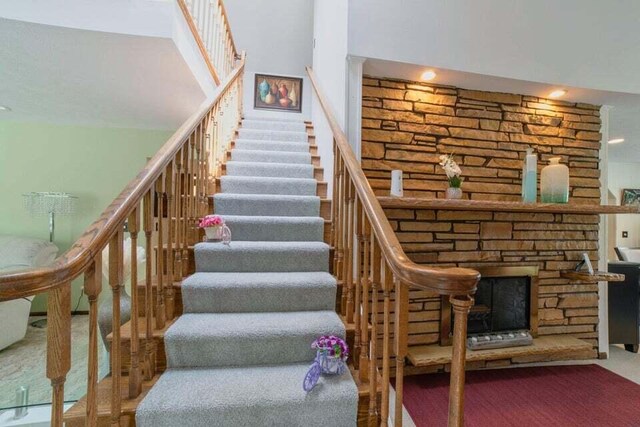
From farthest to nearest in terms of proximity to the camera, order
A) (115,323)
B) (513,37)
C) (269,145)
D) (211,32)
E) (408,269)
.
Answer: (269,145), (211,32), (513,37), (115,323), (408,269)

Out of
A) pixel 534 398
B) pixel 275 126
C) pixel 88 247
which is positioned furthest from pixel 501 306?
pixel 275 126

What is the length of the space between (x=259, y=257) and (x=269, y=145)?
1.77 metres

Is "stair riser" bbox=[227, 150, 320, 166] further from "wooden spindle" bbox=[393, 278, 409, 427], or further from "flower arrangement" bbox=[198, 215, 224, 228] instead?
"wooden spindle" bbox=[393, 278, 409, 427]

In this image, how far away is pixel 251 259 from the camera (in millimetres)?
1873

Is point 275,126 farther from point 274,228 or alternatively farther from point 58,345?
point 58,345

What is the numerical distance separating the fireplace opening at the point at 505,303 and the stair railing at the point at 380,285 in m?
0.95

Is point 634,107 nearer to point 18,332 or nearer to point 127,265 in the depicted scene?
point 127,265

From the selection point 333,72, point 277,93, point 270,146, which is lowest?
point 270,146

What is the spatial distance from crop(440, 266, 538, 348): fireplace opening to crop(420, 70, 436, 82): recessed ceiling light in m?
1.56

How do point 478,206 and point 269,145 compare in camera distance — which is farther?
point 269,145

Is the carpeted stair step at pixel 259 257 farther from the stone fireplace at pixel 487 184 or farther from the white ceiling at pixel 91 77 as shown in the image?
the white ceiling at pixel 91 77

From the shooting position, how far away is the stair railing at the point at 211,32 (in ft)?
7.93

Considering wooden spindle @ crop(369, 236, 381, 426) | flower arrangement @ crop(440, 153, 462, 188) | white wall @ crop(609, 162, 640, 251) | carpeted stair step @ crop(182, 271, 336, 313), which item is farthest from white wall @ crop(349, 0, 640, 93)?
white wall @ crop(609, 162, 640, 251)

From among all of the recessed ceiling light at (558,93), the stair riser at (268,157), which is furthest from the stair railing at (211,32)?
the recessed ceiling light at (558,93)
